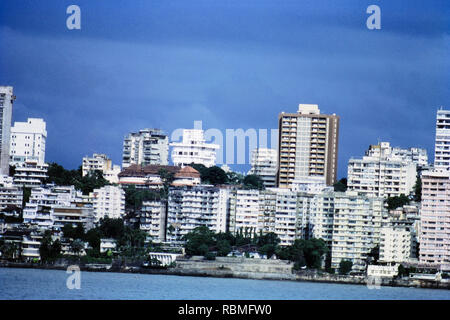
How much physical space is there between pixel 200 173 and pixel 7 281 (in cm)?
1416

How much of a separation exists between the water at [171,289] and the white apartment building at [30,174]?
308 inches

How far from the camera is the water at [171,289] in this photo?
18588mm

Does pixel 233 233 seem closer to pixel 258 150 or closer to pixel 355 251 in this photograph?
pixel 355 251

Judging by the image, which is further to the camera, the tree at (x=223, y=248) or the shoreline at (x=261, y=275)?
the tree at (x=223, y=248)

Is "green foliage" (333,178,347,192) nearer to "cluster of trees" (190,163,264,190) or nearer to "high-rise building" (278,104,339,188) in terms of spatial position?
"high-rise building" (278,104,339,188)

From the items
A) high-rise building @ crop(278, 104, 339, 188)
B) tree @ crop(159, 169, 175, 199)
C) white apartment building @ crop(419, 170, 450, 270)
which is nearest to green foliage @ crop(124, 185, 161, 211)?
tree @ crop(159, 169, 175, 199)

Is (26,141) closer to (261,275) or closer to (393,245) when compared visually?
(261,275)

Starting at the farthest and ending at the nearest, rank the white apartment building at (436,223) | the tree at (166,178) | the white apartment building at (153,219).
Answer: the tree at (166,178) → the white apartment building at (153,219) → the white apartment building at (436,223)

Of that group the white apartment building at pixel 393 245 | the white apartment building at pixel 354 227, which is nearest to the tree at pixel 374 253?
the white apartment building at pixel 354 227

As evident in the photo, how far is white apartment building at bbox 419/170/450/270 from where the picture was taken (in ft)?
86.1

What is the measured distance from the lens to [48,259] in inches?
1035

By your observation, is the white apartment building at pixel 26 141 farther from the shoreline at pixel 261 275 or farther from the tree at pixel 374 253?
the tree at pixel 374 253

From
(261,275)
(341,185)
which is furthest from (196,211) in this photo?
(341,185)
